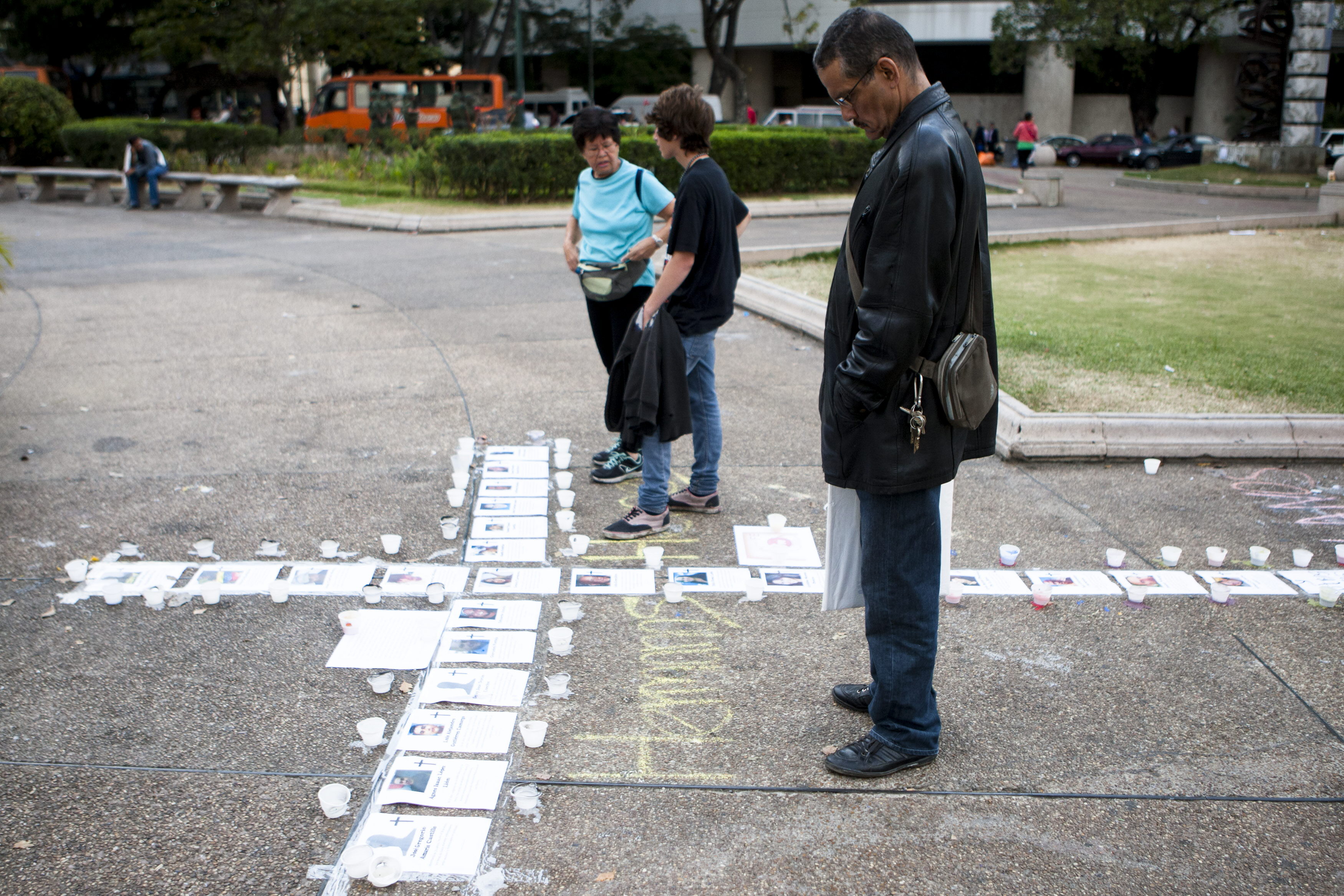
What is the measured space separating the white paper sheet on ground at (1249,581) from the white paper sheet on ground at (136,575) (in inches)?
147

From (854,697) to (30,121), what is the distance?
26726 mm

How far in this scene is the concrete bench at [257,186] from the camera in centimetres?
1733

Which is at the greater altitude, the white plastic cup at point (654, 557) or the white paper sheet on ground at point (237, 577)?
the white plastic cup at point (654, 557)

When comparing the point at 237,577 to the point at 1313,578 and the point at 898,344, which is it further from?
the point at 1313,578

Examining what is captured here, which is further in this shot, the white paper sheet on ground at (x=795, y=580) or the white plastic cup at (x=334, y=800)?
the white paper sheet on ground at (x=795, y=580)

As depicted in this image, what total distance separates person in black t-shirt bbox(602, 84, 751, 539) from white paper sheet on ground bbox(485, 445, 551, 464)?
38.5 inches

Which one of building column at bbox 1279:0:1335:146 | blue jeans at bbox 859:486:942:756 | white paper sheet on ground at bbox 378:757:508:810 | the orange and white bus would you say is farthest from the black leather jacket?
building column at bbox 1279:0:1335:146

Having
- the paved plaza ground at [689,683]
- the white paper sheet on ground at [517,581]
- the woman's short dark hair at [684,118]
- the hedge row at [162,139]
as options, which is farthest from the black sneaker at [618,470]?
the hedge row at [162,139]

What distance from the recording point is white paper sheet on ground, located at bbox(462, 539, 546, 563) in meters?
4.40

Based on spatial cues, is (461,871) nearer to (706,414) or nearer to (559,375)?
(706,414)

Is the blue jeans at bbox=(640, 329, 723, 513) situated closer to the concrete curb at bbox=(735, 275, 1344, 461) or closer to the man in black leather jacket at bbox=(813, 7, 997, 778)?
the man in black leather jacket at bbox=(813, 7, 997, 778)

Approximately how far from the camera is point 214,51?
113 feet

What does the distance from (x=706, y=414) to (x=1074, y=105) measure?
49.5 meters

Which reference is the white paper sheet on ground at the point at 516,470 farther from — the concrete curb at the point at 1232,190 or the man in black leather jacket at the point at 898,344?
the concrete curb at the point at 1232,190
